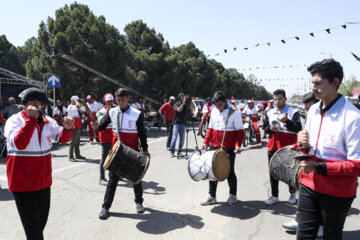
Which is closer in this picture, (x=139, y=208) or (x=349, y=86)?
(x=139, y=208)

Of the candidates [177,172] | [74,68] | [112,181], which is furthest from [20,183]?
[74,68]

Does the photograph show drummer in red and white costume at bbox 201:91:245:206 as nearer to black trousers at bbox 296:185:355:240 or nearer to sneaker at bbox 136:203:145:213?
sneaker at bbox 136:203:145:213

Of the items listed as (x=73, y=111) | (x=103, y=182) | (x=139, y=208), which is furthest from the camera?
(x=73, y=111)

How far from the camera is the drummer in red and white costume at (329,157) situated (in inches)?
97.0

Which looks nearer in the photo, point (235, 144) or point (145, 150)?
point (145, 150)

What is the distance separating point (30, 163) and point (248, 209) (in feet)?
11.6

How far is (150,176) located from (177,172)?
0.78 meters

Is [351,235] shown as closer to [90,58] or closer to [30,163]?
[30,163]

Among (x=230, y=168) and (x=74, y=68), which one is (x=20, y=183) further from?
(x=74, y=68)

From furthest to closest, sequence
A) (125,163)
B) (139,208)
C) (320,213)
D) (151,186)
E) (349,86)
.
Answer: (349,86), (151,186), (139,208), (125,163), (320,213)

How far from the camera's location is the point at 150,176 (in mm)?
7602

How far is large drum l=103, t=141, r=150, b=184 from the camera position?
4.52 meters

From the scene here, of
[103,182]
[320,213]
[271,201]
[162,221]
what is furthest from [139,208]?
[320,213]

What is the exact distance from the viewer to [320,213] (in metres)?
2.74
